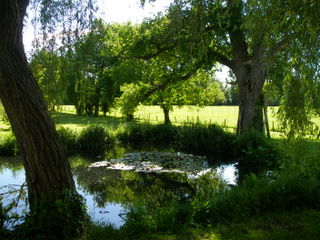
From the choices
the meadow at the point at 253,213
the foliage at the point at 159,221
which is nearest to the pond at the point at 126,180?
the foliage at the point at 159,221

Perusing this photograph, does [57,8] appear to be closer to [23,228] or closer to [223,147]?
[23,228]

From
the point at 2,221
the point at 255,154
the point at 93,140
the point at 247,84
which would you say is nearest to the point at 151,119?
the point at 93,140

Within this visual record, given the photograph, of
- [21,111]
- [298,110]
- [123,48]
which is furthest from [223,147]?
[21,111]

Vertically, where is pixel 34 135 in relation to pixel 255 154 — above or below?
above

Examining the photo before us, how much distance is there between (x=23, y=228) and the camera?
453cm

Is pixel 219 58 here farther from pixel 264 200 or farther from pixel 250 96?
pixel 264 200

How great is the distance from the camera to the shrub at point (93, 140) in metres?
15.7

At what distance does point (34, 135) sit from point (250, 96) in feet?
39.8

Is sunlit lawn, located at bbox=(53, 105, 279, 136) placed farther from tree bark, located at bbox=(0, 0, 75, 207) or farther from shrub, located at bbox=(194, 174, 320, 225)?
tree bark, located at bbox=(0, 0, 75, 207)

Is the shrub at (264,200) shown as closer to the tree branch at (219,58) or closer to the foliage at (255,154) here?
the foliage at (255,154)

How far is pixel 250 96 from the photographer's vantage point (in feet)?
49.0

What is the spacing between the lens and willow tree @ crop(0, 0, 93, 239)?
428cm

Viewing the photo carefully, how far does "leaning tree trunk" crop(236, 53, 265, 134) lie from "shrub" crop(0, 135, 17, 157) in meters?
10.6

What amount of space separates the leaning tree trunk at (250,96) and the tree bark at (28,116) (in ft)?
37.7
